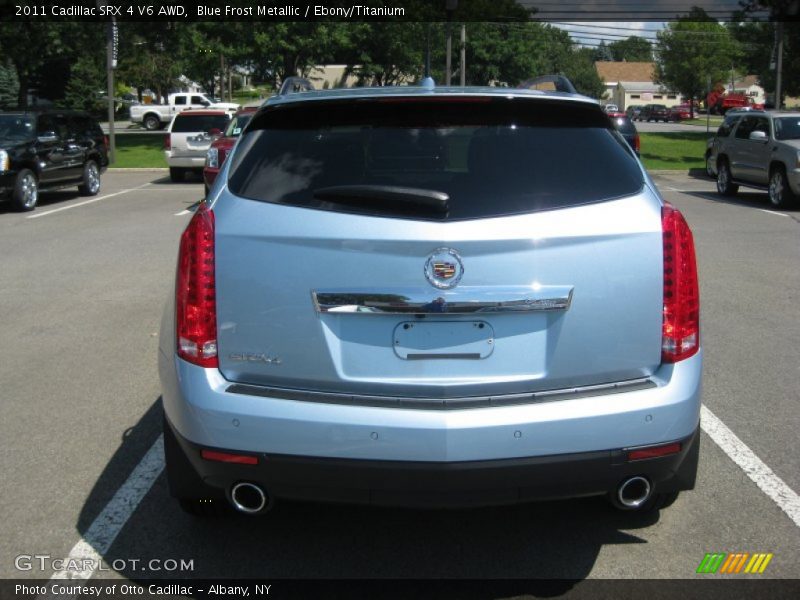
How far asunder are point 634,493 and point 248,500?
1414 mm

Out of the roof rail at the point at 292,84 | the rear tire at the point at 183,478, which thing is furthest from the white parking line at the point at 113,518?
the roof rail at the point at 292,84

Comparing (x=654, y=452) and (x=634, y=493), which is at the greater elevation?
(x=654, y=452)

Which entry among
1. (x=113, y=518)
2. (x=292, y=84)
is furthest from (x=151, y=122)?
(x=113, y=518)

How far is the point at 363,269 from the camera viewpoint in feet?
10.2

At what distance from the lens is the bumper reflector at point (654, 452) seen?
3.22 metres

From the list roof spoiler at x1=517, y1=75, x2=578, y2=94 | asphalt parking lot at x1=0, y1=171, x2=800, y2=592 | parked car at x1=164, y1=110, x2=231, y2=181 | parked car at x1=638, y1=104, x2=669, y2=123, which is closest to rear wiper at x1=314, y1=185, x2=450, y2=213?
asphalt parking lot at x1=0, y1=171, x2=800, y2=592

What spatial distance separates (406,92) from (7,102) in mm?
58835

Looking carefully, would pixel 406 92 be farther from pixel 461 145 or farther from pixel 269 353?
pixel 269 353

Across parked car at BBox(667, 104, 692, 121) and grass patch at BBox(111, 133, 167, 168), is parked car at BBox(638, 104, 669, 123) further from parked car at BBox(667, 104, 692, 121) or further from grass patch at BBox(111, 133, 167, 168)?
grass patch at BBox(111, 133, 167, 168)

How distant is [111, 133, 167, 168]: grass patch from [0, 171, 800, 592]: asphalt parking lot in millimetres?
19765

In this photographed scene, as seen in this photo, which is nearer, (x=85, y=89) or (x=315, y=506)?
(x=315, y=506)

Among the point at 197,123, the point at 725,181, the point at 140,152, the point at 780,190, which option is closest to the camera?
the point at 780,190

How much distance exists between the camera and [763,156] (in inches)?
692

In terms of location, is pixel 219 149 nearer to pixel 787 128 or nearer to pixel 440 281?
pixel 787 128
